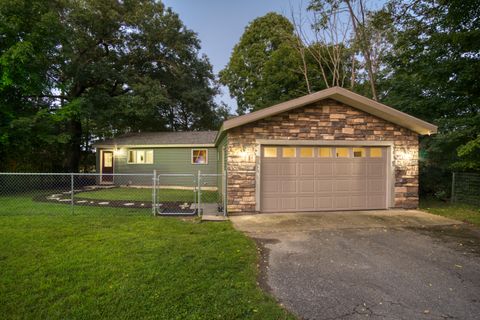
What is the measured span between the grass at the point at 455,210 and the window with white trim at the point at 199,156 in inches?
416

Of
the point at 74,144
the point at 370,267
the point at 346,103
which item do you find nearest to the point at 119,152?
the point at 74,144

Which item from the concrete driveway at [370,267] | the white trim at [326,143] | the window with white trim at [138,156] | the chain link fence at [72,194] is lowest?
the concrete driveway at [370,267]

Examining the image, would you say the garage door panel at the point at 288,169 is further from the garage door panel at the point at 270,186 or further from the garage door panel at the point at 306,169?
the garage door panel at the point at 270,186

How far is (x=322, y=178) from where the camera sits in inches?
313

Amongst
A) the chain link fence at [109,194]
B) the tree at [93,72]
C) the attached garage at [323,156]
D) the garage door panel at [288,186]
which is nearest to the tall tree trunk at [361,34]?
the attached garage at [323,156]

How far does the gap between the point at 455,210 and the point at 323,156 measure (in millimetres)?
4754

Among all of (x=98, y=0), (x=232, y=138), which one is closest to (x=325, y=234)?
(x=232, y=138)

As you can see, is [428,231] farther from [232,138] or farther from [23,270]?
[23,270]

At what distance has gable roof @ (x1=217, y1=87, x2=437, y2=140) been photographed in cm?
717

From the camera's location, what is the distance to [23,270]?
11.7 ft

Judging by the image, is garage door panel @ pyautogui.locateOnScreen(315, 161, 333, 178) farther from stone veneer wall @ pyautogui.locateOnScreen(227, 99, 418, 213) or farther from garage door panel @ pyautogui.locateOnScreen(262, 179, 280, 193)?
garage door panel @ pyautogui.locateOnScreen(262, 179, 280, 193)

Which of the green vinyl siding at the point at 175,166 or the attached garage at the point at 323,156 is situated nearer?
Answer: the attached garage at the point at 323,156

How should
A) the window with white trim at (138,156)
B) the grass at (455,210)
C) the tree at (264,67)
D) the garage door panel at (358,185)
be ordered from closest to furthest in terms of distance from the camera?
1. the grass at (455,210)
2. the garage door panel at (358,185)
3. the window with white trim at (138,156)
4. the tree at (264,67)

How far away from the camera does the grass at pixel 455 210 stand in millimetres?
7137
